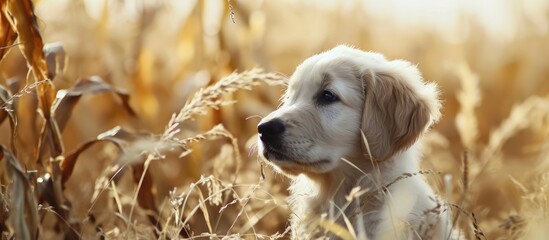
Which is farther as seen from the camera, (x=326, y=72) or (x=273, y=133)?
(x=326, y=72)

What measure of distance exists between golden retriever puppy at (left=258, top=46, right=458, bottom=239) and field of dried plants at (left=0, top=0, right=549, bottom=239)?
0.14 meters

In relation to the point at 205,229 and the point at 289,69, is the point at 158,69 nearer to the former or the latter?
the point at 289,69

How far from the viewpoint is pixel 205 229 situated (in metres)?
4.01

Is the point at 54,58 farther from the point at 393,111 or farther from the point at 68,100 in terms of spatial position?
the point at 393,111

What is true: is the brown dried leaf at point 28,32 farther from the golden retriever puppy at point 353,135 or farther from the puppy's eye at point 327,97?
the puppy's eye at point 327,97

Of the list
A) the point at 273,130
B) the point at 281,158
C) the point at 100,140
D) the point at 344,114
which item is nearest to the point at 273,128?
the point at 273,130

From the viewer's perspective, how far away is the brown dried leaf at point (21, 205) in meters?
2.18

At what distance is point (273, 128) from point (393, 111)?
1.56 feet

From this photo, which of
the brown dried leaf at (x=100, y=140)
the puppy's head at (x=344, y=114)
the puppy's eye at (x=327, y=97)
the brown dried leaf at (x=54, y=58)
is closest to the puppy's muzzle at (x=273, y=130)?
the puppy's head at (x=344, y=114)

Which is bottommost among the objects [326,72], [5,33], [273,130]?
[273,130]

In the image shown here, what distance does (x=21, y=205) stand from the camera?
2211 mm

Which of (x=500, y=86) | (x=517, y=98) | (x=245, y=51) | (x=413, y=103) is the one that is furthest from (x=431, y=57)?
(x=413, y=103)

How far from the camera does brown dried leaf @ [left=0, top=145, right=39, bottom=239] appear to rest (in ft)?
7.14

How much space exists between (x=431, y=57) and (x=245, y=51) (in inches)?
128
